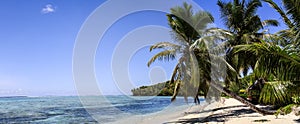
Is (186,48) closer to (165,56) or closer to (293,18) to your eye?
(165,56)

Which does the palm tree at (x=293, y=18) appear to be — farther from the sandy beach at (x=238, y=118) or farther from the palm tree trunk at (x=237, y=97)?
the palm tree trunk at (x=237, y=97)

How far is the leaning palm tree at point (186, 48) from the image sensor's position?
12.5 meters

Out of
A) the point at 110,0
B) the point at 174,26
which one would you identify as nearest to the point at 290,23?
the point at 110,0

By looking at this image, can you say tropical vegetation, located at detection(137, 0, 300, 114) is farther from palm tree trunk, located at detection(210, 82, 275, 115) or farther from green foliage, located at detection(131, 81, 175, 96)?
green foliage, located at detection(131, 81, 175, 96)

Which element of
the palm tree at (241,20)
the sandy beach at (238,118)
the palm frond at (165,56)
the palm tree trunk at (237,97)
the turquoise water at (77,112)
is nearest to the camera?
the sandy beach at (238,118)

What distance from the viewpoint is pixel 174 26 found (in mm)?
14008

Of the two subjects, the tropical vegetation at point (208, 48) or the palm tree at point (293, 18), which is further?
the tropical vegetation at point (208, 48)

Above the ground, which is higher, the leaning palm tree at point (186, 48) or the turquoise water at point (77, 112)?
the leaning palm tree at point (186, 48)

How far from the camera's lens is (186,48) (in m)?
13.1

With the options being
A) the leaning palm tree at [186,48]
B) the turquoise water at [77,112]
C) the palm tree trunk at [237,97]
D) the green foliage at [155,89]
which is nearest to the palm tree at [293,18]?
the leaning palm tree at [186,48]

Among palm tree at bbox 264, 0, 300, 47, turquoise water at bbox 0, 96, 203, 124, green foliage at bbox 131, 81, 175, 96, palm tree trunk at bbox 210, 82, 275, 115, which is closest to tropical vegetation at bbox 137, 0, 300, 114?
palm tree trunk at bbox 210, 82, 275, 115

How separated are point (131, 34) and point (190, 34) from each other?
3.25m

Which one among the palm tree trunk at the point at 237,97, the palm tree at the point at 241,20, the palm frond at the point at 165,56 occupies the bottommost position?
the palm tree trunk at the point at 237,97

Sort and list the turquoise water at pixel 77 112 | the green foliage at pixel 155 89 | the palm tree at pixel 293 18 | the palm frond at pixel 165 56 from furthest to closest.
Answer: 1. the green foliage at pixel 155 89
2. the turquoise water at pixel 77 112
3. the palm frond at pixel 165 56
4. the palm tree at pixel 293 18
